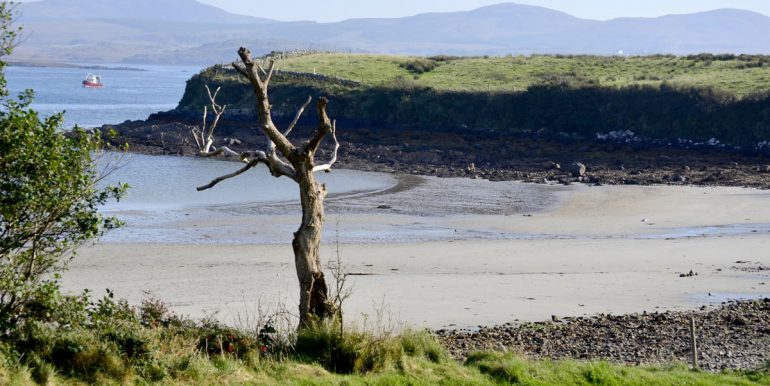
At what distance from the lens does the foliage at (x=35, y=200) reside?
9336mm

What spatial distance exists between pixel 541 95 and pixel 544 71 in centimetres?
1028

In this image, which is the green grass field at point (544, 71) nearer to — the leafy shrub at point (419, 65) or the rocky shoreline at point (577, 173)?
the leafy shrub at point (419, 65)

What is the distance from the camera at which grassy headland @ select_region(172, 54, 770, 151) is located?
153 feet

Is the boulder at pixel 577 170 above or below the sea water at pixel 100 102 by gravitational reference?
above

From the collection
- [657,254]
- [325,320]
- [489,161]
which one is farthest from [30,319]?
[489,161]

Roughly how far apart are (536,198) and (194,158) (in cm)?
1888

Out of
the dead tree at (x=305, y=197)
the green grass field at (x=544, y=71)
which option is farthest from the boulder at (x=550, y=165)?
the dead tree at (x=305, y=197)

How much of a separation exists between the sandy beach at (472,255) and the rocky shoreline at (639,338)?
3.03 ft

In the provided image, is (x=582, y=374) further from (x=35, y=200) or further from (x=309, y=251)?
(x=35, y=200)

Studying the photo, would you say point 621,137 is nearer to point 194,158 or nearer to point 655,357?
point 194,158

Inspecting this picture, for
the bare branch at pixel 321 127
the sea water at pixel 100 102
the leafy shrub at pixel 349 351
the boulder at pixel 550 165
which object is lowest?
the sea water at pixel 100 102

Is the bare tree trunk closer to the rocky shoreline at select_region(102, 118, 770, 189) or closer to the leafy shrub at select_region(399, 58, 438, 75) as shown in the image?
the rocky shoreline at select_region(102, 118, 770, 189)

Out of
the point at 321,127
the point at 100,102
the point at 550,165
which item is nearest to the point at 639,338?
the point at 321,127

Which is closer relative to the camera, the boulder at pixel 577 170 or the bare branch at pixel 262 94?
the bare branch at pixel 262 94
